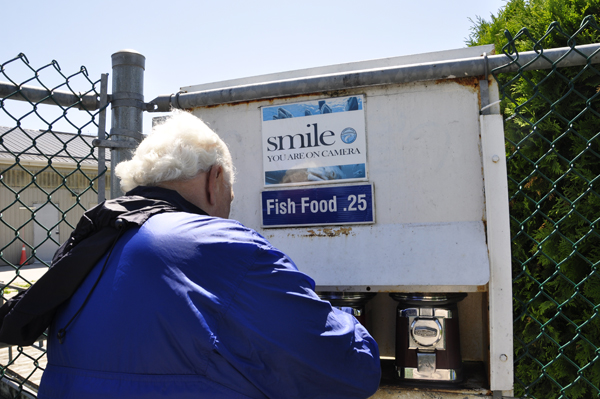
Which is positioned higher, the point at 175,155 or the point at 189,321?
the point at 175,155

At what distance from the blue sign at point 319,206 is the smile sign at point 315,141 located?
0.05m

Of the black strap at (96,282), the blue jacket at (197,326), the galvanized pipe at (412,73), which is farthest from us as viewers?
the galvanized pipe at (412,73)

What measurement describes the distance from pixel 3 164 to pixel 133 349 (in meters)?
15.8

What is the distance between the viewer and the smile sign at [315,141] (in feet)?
5.91

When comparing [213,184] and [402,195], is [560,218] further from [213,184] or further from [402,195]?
[213,184]

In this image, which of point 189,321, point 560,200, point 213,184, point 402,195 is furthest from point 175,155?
point 560,200

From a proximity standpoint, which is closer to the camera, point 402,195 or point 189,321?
point 189,321

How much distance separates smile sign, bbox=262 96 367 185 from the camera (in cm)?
180

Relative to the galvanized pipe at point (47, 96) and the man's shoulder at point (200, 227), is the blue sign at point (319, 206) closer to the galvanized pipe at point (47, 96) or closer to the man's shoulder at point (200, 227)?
the man's shoulder at point (200, 227)

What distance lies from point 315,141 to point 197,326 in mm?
1031

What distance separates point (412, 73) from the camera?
66.0 inches

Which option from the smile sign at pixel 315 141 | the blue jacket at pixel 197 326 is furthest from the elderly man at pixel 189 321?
the smile sign at pixel 315 141

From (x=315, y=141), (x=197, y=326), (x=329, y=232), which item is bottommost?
(x=197, y=326)

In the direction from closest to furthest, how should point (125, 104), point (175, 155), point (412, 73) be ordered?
point (175, 155) → point (412, 73) → point (125, 104)
